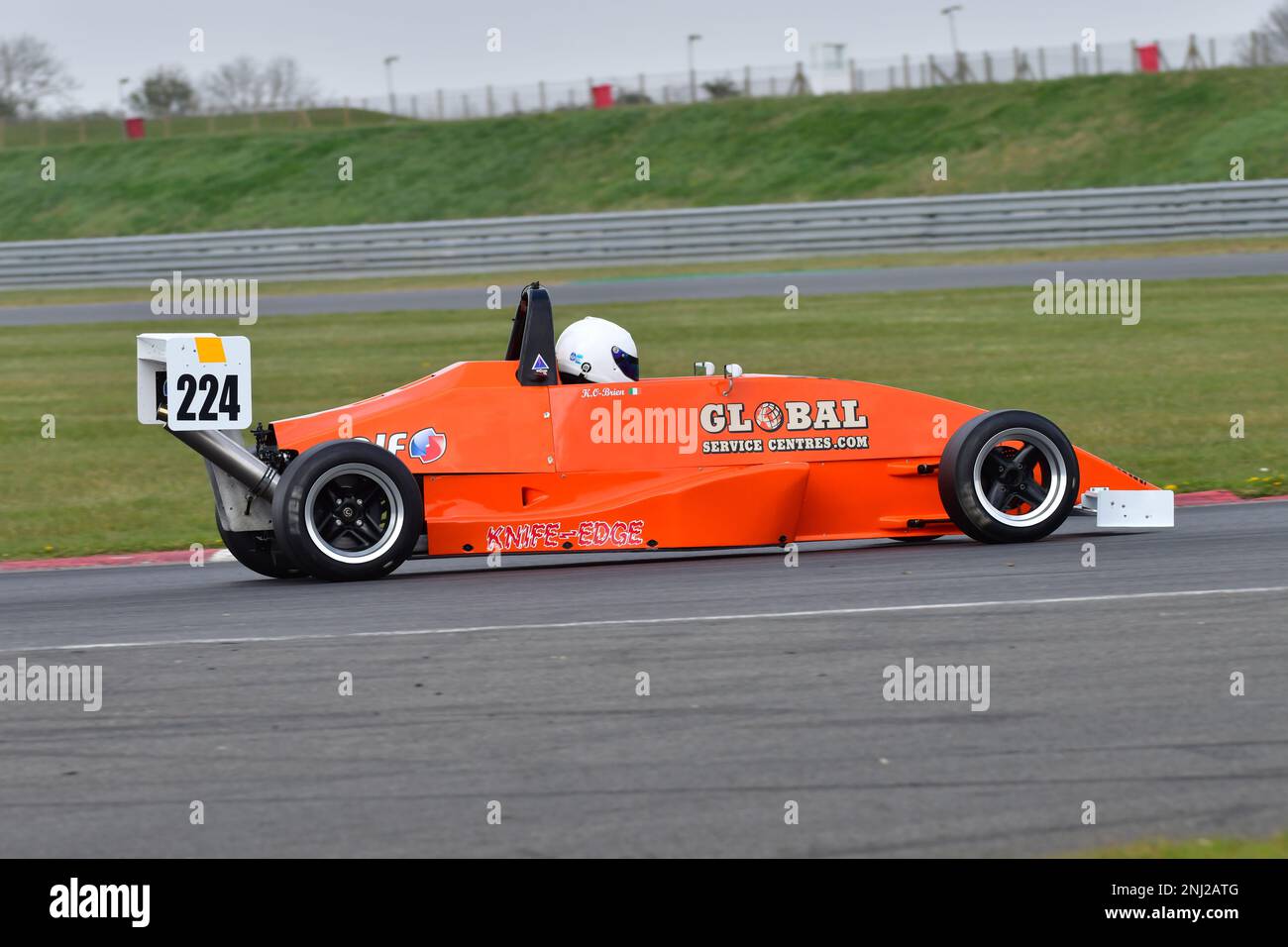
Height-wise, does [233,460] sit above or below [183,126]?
below

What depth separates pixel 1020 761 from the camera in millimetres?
5324

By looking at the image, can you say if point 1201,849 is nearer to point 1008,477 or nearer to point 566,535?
point 566,535

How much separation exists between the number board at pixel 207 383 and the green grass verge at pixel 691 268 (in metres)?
20.7

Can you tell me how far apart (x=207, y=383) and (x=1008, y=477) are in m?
4.30

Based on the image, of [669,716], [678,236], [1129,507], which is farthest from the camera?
[678,236]

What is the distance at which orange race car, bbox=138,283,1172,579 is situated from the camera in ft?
29.2

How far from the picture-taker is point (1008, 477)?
Result: 9.56 meters

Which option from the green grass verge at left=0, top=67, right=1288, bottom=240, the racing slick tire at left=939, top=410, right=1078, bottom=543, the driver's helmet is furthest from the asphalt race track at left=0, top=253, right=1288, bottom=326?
the driver's helmet

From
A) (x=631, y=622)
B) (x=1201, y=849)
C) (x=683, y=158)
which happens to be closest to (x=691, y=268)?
(x=683, y=158)

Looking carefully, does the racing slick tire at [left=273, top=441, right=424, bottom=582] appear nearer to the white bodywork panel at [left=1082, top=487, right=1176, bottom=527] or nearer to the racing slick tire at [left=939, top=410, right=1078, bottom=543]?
the racing slick tire at [left=939, top=410, right=1078, bottom=543]

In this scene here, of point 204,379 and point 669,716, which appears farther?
point 204,379

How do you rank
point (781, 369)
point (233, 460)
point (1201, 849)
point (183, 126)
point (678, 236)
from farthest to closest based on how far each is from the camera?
point (183, 126) → point (678, 236) → point (781, 369) → point (233, 460) → point (1201, 849)


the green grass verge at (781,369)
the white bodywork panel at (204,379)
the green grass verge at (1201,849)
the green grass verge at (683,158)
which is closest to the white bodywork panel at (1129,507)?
the green grass verge at (781,369)
